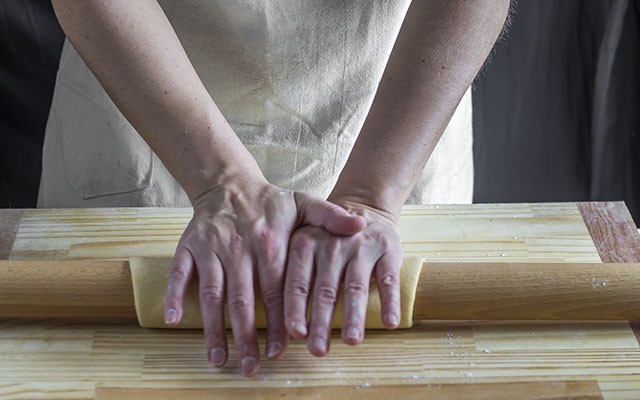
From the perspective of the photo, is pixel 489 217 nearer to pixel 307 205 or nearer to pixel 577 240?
pixel 577 240

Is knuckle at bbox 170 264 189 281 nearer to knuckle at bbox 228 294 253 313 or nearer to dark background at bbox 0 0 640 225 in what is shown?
knuckle at bbox 228 294 253 313

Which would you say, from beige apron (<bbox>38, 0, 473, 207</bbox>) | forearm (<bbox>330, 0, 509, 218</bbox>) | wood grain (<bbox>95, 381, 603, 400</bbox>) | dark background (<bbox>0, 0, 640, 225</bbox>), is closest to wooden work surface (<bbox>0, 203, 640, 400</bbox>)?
wood grain (<bbox>95, 381, 603, 400</bbox>)

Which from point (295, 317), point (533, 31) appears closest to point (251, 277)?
point (295, 317)

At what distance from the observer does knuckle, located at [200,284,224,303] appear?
1.05m

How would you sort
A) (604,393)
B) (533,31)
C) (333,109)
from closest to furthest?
(604,393), (333,109), (533,31)

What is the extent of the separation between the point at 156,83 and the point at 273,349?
43cm

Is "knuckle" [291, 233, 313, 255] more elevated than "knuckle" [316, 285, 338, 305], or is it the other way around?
"knuckle" [291, 233, 313, 255]

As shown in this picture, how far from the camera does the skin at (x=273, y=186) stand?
40.9 inches

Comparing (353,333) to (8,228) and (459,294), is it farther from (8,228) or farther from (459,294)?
(8,228)

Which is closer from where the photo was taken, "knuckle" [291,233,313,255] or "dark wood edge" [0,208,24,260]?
"knuckle" [291,233,313,255]

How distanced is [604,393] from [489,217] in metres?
0.35

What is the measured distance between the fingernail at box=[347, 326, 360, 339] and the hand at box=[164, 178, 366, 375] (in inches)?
3.1

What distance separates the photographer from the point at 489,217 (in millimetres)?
1281

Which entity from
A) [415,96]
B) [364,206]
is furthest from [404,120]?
[364,206]
